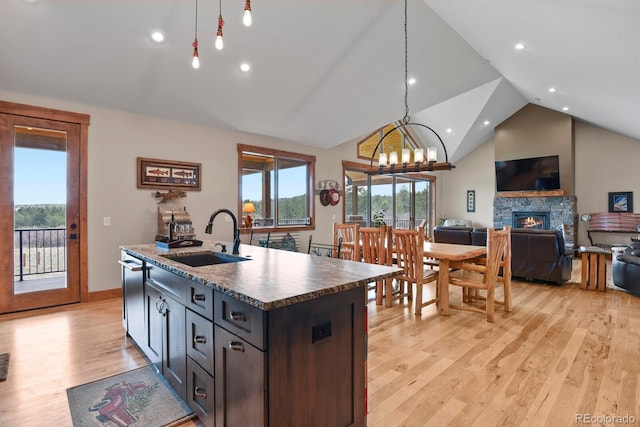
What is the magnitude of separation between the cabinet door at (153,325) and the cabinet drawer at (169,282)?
72 mm

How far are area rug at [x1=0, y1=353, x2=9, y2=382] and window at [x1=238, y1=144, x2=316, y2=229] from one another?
11.7 ft

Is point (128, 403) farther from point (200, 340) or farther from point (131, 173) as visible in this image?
point (131, 173)

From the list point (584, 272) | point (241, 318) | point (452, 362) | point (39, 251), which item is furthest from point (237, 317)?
point (584, 272)

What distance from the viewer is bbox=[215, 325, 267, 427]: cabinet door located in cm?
138

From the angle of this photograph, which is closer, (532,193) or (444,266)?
(444,266)

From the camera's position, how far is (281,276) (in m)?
1.78

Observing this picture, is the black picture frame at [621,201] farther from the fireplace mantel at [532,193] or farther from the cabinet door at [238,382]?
the cabinet door at [238,382]

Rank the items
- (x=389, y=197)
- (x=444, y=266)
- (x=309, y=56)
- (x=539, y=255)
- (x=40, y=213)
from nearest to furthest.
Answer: (x=444, y=266)
(x=40, y=213)
(x=309, y=56)
(x=539, y=255)
(x=389, y=197)

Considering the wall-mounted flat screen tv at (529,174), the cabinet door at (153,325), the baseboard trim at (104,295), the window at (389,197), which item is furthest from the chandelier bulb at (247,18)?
the wall-mounted flat screen tv at (529,174)

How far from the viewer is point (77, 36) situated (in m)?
3.44

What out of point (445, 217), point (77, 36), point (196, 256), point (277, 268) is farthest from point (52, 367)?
point (445, 217)

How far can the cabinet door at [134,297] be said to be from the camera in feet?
8.79

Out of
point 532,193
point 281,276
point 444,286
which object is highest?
point 532,193

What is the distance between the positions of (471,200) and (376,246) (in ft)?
25.9
